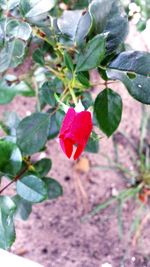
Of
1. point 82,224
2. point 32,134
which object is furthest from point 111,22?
point 82,224

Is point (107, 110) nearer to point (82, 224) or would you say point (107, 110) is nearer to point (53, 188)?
point (53, 188)

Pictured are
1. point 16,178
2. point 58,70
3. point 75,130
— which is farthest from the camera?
point 58,70

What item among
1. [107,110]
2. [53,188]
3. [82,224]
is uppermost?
[107,110]

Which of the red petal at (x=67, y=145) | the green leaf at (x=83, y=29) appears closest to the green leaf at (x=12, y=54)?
the green leaf at (x=83, y=29)

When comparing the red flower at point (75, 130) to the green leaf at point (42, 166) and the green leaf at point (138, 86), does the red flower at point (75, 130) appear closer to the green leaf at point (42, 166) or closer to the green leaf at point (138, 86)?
the green leaf at point (138, 86)

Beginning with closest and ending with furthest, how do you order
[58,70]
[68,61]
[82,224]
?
[68,61]
[58,70]
[82,224]

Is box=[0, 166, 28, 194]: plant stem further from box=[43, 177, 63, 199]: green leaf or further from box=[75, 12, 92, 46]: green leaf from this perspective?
box=[75, 12, 92, 46]: green leaf

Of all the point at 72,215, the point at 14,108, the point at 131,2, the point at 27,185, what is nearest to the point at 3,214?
the point at 27,185
